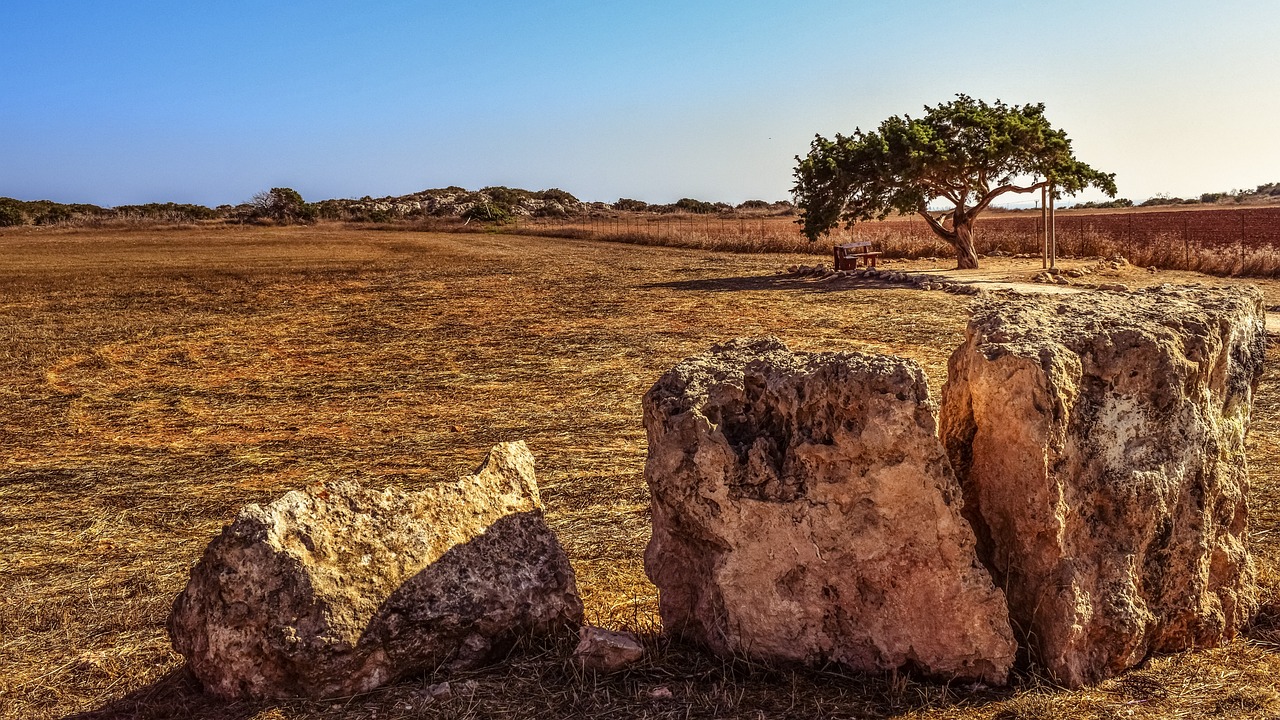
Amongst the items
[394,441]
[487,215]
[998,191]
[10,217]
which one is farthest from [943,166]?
[10,217]

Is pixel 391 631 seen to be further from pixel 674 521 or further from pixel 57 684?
pixel 57 684

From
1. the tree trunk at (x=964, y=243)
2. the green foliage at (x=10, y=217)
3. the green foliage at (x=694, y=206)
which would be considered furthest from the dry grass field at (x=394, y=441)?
the green foliage at (x=694, y=206)

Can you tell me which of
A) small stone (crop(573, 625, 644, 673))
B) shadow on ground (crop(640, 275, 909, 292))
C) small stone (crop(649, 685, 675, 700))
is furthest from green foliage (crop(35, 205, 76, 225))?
small stone (crop(649, 685, 675, 700))

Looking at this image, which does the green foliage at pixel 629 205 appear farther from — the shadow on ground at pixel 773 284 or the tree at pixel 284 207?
the shadow on ground at pixel 773 284

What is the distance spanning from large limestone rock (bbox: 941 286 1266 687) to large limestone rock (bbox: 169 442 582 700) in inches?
76.6

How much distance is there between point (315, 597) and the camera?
3.91 m

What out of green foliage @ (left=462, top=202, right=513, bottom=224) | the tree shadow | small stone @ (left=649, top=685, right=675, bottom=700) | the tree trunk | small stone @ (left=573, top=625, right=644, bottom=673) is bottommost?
small stone @ (left=649, top=685, right=675, bottom=700)

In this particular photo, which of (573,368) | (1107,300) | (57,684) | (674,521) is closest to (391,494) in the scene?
(674,521)

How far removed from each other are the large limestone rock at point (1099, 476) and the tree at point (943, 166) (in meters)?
20.4

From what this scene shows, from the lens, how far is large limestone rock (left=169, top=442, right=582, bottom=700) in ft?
12.8

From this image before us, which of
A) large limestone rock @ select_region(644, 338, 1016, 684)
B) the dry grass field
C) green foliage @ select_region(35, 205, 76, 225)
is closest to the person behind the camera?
large limestone rock @ select_region(644, 338, 1016, 684)

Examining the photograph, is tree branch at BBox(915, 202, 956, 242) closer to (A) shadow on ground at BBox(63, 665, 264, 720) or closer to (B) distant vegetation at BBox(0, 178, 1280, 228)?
(A) shadow on ground at BBox(63, 665, 264, 720)

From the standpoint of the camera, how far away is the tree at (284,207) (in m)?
77.4

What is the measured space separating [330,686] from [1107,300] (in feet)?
12.9
